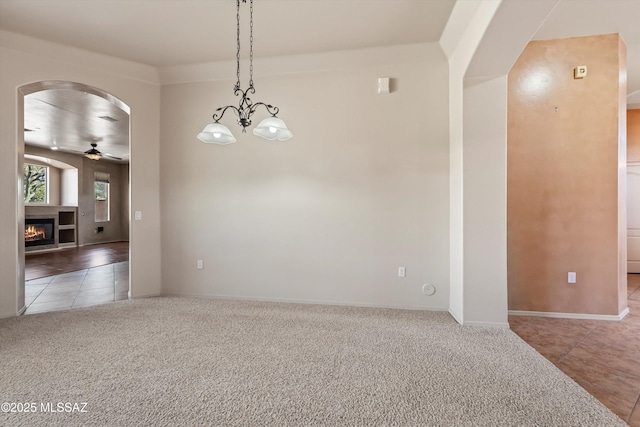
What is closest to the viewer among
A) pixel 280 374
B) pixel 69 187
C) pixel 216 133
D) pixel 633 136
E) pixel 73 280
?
pixel 280 374

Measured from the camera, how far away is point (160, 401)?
187 centimetres

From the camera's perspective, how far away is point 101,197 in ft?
36.3

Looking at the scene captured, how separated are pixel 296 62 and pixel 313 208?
1.93m

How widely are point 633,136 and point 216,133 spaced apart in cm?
780

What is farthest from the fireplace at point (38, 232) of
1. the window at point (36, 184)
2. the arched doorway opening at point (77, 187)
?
the window at point (36, 184)

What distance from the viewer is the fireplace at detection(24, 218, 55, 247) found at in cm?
879

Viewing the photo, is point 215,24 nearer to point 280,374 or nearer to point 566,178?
point 280,374

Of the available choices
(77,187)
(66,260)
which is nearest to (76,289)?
(66,260)

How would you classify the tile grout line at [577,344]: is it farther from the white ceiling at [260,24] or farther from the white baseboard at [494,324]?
the white ceiling at [260,24]

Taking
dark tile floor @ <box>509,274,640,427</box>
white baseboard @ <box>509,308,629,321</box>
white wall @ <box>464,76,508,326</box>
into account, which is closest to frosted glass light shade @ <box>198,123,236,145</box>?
white wall @ <box>464,76,508,326</box>

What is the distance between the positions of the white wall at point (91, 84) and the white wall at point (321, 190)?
0.67 ft

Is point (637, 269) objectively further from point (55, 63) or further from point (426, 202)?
point (55, 63)

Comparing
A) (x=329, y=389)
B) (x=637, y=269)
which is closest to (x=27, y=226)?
(x=329, y=389)

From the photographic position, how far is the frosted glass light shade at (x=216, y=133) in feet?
8.41
